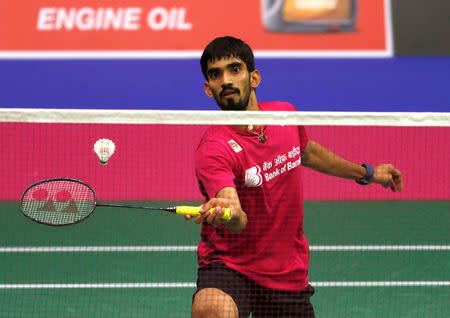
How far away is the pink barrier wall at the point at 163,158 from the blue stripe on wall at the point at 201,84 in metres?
0.44

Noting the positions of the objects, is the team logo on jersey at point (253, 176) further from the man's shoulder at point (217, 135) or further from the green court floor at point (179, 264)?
the green court floor at point (179, 264)

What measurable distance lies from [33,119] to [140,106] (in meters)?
5.41

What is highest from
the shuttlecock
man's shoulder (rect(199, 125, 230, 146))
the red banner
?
the red banner

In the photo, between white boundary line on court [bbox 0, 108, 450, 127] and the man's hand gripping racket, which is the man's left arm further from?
the man's hand gripping racket

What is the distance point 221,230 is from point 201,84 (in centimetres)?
547

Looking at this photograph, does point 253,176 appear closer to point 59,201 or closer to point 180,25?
point 59,201

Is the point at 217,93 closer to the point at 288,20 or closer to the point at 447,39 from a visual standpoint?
the point at 288,20

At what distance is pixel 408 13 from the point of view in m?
8.55

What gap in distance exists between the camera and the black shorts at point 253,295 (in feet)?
9.68

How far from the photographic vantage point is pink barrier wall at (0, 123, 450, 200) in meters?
7.26

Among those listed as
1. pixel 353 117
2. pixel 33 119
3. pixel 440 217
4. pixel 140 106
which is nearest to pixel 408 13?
A: pixel 440 217

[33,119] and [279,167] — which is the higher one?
[33,119]

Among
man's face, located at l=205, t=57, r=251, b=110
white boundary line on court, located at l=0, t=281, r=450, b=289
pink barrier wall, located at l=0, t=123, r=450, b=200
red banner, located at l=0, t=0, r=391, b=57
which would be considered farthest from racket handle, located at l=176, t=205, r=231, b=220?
red banner, located at l=0, t=0, r=391, b=57

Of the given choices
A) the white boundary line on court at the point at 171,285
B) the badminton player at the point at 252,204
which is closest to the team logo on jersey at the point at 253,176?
the badminton player at the point at 252,204
